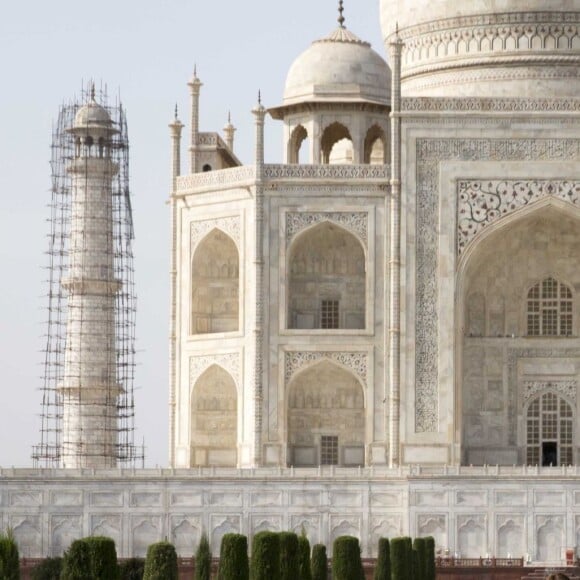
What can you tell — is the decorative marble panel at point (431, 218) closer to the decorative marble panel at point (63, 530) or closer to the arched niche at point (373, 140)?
the arched niche at point (373, 140)

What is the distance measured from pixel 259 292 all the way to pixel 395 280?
2.11 meters

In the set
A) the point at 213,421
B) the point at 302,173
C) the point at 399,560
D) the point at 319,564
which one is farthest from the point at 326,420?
the point at 319,564

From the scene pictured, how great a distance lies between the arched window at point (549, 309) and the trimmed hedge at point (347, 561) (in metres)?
9.32

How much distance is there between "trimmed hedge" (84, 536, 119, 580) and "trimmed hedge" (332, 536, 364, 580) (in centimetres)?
468

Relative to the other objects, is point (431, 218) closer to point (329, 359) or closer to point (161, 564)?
point (329, 359)

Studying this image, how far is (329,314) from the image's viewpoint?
36844 millimetres

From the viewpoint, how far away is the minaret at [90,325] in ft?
136

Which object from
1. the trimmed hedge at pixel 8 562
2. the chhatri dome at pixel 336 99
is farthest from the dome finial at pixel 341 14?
the trimmed hedge at pixel 8 562

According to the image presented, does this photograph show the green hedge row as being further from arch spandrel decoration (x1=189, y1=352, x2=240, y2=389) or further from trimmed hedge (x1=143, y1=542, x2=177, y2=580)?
arch spandrel decoration (x1=189, y1=352, x2=240, y2=389)

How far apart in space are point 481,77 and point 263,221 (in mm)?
4489

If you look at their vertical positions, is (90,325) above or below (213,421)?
above

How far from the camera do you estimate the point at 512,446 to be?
120 feet

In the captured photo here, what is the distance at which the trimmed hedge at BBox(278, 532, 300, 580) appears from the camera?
2662cm

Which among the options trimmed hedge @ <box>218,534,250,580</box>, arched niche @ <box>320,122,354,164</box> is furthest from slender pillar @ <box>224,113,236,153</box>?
trimmed hedge @ <box>218,534,250,580</box>
